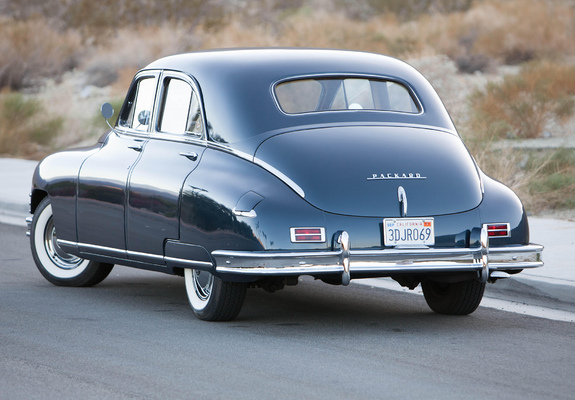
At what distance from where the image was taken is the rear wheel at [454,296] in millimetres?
7500

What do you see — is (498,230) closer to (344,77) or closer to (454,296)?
(454,296)

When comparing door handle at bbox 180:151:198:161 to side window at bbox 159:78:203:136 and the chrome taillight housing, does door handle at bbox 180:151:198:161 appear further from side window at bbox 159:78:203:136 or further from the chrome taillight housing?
the chrome taillight housing

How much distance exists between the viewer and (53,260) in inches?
352

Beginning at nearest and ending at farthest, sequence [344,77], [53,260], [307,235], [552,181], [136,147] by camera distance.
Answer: [307,235] → [344,77] → [136,147] → [53,260] → [552,181]

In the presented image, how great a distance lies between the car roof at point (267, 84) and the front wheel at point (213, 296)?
930mm

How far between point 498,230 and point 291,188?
4.68 feet

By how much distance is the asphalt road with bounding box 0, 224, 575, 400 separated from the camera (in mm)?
5438

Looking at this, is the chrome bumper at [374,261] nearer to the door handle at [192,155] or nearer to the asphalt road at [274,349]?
the asphalt road at [274,349]

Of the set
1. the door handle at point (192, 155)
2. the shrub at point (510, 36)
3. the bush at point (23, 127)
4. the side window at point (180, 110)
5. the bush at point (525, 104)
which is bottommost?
the door handle at point (192, 155)

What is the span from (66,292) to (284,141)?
8.93 ft

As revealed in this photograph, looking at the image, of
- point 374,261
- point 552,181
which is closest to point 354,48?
point 552,181

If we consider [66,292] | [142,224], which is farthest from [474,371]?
[66,292]

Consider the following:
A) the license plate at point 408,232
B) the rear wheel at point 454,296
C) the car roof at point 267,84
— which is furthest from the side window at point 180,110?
the rear wheel at point 454,296

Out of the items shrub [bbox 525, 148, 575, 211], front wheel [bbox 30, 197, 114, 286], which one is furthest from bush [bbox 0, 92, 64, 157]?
front wheel [bbox 30, 197, 114, 286]
